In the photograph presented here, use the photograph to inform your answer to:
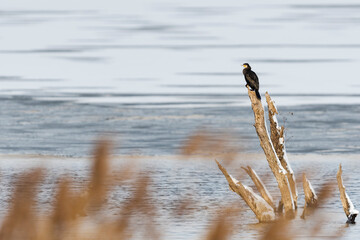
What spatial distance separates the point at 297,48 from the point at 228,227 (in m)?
50.9

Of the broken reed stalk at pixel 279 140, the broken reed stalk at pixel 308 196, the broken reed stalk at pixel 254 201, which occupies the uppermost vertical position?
the broken reed stalk at pixel 279 140

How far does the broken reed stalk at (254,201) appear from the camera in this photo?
38.2ft

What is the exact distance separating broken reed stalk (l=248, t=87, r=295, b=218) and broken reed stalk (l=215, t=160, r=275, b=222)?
23 centimetres

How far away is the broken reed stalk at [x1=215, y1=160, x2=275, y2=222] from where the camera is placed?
1166 centimetres

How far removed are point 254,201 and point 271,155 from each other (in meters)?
0.71

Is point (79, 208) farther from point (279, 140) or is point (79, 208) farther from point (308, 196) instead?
point (308, 196)

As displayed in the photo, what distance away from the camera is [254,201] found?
480 inches

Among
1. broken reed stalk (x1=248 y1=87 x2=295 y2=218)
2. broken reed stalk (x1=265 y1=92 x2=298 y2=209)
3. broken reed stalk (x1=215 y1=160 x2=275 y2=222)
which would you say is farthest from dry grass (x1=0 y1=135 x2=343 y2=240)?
broken reed stalk (x1=265 y1=92 x2=298 y2=209)

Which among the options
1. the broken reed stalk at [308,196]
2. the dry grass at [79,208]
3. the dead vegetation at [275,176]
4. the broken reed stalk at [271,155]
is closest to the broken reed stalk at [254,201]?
the dead vegetation at [275,176]

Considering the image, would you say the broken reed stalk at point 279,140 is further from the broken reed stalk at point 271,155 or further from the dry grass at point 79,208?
the dry grass at point 79,208

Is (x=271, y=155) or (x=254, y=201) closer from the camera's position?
(x=271, y=155)

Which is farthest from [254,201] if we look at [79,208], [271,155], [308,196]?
[79,208]

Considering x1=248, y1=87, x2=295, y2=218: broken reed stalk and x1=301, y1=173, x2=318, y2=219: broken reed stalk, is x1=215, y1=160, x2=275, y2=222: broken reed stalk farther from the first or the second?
x1=301, y1=173, x2=318, y2=219: broken reed stalk

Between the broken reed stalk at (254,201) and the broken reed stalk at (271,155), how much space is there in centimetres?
23
